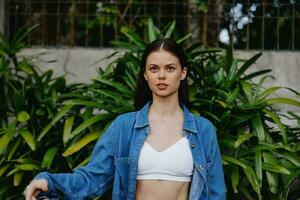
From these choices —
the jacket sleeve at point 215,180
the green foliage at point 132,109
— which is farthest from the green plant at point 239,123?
the jacket sleeve at point 215,180

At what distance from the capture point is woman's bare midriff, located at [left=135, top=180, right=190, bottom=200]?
2.65 metres

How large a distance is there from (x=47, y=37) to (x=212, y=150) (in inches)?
151

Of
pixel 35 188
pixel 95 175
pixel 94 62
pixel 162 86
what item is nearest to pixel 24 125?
pixel 94 62

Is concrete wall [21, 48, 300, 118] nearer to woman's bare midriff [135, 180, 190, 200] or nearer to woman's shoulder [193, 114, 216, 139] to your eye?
woman's shoulder [193, 114, 216, 139]

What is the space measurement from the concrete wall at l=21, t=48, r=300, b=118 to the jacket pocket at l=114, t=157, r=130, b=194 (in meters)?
3.07

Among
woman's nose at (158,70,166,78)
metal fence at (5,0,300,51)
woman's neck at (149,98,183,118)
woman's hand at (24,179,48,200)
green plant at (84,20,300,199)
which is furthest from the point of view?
metal fence at (5,0,300,51)

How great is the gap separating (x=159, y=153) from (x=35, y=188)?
59 cm

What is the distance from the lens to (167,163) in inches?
104

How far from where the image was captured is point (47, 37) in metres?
6.21

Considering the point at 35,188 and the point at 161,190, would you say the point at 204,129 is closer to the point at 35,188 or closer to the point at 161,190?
the point at 161,190

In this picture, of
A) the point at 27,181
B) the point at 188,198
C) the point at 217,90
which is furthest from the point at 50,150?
the point at 188,198

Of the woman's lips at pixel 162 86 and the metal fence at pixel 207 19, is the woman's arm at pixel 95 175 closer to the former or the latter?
the woman's lips at pixel 162 86

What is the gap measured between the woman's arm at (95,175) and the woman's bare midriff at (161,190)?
161 mm

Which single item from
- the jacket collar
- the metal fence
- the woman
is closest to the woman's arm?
the woman
